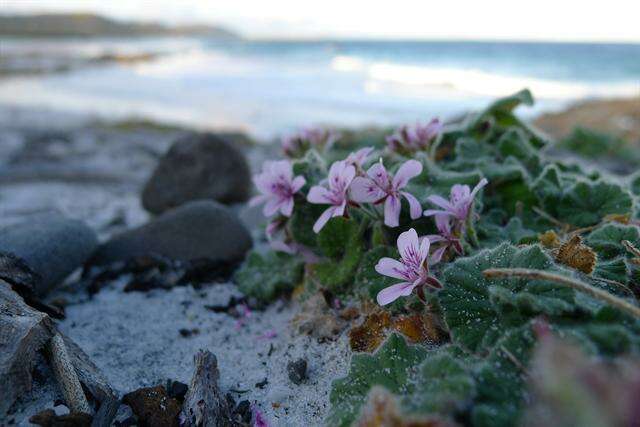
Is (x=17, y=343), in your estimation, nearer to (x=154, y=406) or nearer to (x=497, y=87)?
(x=154, y=406)

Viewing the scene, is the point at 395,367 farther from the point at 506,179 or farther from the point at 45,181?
the point at 45,181

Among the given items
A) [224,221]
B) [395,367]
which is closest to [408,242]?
[395,367]

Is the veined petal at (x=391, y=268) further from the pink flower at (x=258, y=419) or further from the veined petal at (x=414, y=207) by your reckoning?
the pink flower at (x=258, y=419)

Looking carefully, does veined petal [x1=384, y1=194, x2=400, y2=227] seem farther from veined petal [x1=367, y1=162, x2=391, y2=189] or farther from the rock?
the rock

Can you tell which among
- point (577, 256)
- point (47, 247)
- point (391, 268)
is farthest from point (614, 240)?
point (47, 247)

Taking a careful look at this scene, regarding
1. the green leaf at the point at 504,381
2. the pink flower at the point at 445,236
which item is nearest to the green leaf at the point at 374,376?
the green leaf at the point at 504,381

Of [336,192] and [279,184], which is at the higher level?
[336,192]

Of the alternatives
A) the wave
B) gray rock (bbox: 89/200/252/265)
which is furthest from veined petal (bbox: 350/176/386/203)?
the wave
